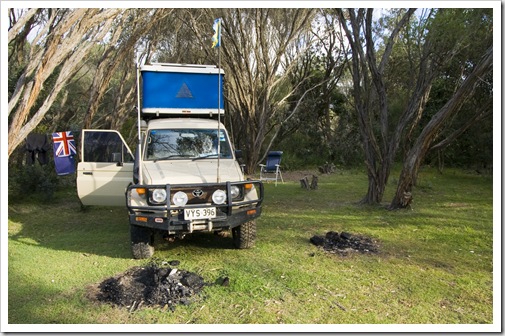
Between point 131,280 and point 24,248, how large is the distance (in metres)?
2.50

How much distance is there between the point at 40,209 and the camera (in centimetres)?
938

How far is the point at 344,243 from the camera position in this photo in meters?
6.38

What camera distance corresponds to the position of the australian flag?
339 inches

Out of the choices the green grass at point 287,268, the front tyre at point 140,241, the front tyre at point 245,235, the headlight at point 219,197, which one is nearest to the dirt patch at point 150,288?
the green grass at point 287,268

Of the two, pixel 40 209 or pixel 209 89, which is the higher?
pixel 209 89

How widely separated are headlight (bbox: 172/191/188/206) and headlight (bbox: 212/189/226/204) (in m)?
0.38

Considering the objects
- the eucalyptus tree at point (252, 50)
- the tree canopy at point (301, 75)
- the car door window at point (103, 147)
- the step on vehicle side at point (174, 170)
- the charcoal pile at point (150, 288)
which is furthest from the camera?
the eucalyptus tree at point (252, 50)

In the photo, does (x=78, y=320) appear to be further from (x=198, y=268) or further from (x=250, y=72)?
(x=250, y=72)

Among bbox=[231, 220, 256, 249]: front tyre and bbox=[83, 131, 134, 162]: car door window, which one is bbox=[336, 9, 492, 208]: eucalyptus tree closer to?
bbox=[231, 220, 256, 249]: front tyre

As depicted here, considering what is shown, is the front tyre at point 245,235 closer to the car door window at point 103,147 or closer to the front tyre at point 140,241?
the front tyre at point 140,241

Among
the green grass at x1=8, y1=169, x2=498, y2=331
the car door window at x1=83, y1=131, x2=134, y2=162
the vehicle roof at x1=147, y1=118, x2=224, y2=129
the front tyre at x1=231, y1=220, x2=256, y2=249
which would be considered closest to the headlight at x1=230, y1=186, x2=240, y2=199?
the front tyre at x1=231, y1=220, x2=256, y2=249

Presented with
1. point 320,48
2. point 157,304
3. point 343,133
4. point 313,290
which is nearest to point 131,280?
point 157,304

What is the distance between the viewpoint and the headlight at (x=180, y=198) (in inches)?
213

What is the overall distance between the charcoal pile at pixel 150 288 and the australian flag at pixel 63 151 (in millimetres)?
4388
